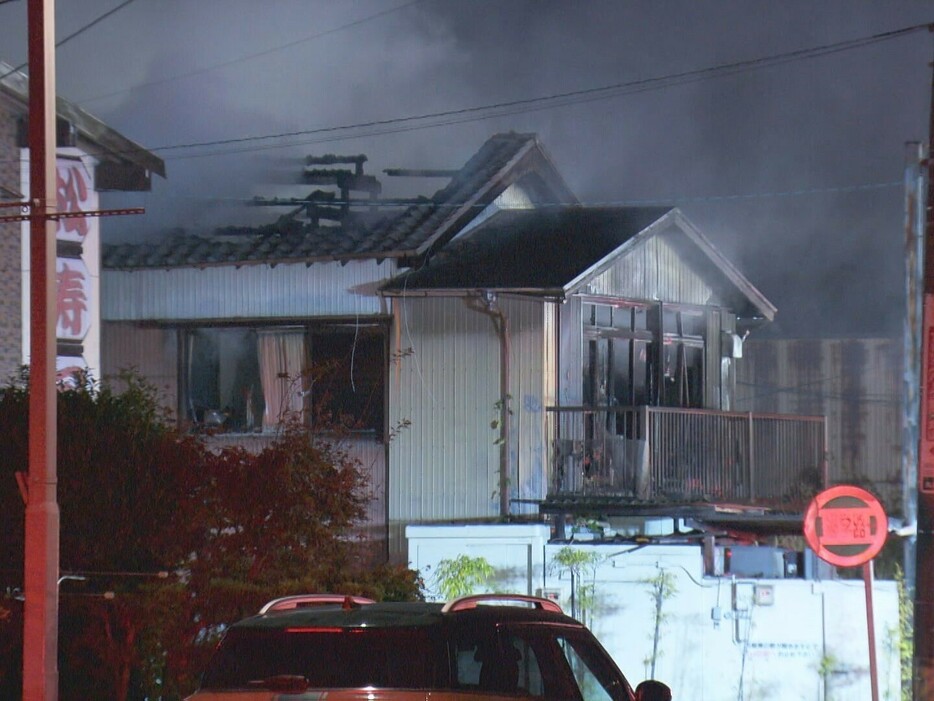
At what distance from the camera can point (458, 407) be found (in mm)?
18859

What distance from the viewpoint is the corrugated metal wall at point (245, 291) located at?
19141mm

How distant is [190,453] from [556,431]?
25.5 ft

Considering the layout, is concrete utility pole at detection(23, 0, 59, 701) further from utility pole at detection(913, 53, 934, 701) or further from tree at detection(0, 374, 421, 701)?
utility pole at detection(913, 53, 934, 701)

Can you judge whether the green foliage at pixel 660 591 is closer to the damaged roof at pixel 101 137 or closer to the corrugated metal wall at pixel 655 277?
the corrugated metal wall at pixel 655 277

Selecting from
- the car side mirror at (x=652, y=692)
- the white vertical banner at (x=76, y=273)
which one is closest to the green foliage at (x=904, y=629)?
the white vertical banner at (x=76, y=273)

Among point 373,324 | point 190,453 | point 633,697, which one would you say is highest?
point 373,324

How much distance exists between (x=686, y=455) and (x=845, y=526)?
8126mm

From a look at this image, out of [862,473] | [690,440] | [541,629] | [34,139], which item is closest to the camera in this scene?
[541,629]

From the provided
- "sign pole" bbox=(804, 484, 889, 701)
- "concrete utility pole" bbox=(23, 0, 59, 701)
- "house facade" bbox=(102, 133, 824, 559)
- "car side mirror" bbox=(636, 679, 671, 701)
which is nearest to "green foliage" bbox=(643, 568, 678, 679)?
"house facade" bbox=(102, 133, 824, 559)

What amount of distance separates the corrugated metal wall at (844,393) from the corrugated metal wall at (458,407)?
881 centimetres

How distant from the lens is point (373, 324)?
19141mm

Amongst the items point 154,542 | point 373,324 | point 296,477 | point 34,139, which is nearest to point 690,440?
point 373,324

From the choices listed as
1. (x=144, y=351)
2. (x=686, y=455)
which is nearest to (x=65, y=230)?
(x=144, y=351)

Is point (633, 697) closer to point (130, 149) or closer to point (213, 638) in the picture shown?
point (213, 638)
